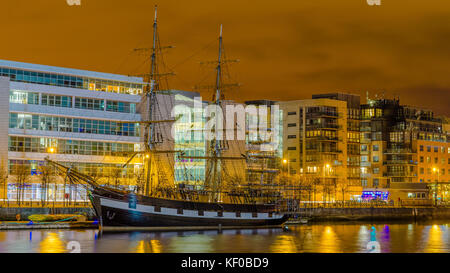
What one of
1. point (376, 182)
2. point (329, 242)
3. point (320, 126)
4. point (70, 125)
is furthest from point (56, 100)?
point (376, 182)

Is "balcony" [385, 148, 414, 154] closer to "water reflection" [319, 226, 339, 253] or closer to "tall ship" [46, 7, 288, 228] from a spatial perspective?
"tall ship" [46, 7, 288, 228]

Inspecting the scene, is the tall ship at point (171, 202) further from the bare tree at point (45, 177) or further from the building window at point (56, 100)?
the building window at point (56, 100)

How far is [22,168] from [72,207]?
19265 millimetres

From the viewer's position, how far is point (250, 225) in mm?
88125

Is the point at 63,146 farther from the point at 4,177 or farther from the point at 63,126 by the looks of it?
the point at 4,177

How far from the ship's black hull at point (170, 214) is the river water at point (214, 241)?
3.58 metres

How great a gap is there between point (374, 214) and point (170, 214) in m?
48.2

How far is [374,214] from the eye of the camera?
380ft

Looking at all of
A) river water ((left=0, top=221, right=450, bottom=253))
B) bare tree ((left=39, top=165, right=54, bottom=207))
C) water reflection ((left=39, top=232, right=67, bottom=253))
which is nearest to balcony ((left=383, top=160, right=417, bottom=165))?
river water ((left=0, top=221, right=450, bottom=253))

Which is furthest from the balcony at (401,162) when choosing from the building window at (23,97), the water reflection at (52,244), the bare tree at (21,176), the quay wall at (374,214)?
the water reflection at (52,244)

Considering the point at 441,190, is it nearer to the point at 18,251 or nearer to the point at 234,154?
the point at 234,154

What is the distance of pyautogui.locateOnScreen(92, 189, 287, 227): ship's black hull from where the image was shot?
75.7 m

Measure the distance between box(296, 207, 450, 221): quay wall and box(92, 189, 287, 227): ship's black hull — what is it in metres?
12.4
